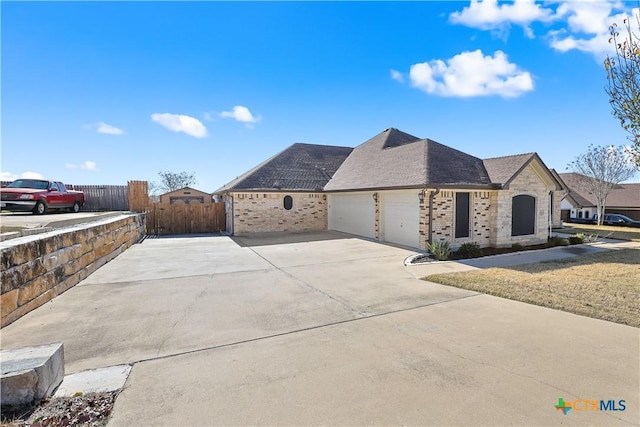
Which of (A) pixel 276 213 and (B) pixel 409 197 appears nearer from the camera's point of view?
(B) pixel 409 197

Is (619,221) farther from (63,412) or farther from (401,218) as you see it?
(63,412)

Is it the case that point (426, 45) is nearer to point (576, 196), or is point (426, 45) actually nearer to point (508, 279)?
point (508, 279)

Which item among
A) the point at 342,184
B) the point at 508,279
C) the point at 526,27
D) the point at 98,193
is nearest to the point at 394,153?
the point at 342,184

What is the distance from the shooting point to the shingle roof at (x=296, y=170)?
18.0 m

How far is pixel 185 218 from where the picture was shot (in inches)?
746

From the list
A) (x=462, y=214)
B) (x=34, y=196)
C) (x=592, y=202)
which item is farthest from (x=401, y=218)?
(x=592, y=202)

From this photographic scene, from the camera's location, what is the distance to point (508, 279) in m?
7.59

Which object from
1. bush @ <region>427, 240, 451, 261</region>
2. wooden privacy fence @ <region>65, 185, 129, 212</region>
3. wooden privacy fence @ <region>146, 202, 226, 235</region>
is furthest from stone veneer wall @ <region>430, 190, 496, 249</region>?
wooden privacy fence @ <region>65, 185, 129, 212</region>

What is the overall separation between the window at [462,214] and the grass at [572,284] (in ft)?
10.8

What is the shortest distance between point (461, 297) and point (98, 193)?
64.9ft

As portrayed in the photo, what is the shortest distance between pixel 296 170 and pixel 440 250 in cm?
1166

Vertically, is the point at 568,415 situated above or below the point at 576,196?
below

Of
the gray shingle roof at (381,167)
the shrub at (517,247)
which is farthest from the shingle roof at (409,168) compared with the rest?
the shrub at (517,247)

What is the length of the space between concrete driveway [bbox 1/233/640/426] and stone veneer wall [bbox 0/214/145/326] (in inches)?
9.5
